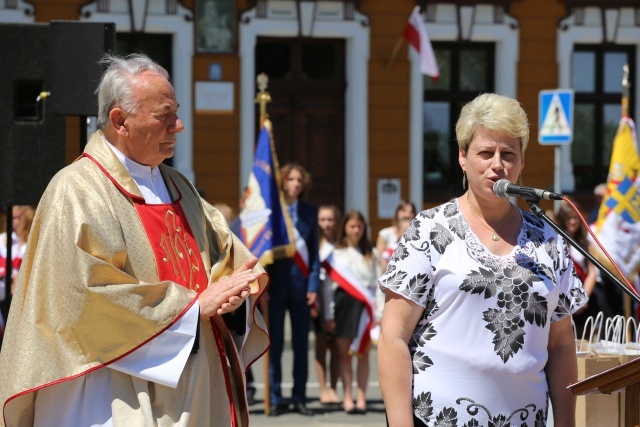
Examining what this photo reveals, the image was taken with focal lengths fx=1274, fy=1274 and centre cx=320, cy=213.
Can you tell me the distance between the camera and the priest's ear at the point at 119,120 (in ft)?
14.2

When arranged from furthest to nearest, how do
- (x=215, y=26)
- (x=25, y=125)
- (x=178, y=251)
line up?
(x=215, y=26) → (x=25, y=125) → (x=178, y=251)

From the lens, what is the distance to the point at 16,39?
7.24 meters

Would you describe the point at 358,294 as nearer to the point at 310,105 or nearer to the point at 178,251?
the point at 178,251

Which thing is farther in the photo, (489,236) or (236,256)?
(236,256)

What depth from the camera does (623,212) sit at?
38.1ft

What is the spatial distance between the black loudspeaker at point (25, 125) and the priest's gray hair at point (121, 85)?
2.98m

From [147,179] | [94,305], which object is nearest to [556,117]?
[147,179]

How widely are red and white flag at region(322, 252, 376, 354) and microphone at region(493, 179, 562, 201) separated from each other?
6.21 m

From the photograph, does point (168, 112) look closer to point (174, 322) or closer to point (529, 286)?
point (174, 322)

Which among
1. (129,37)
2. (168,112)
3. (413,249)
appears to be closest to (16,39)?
(168,112)

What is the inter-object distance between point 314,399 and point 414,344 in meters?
6.54

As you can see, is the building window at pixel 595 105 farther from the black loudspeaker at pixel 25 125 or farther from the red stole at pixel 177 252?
the red stole at pixel 177 252

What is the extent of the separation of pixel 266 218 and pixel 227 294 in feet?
19.1

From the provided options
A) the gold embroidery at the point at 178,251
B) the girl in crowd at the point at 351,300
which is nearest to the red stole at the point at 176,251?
the gold embroidery at the point at 178,251
